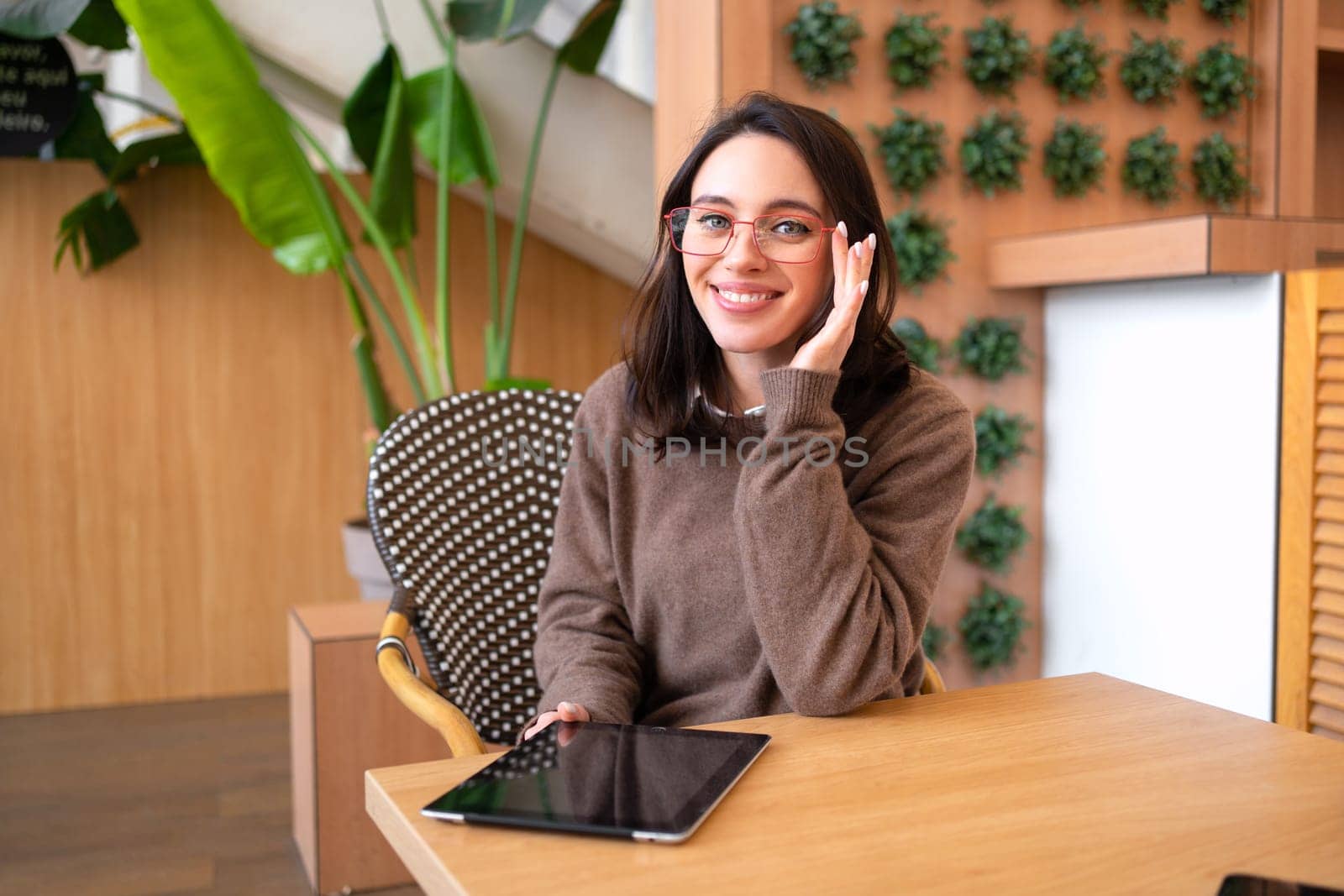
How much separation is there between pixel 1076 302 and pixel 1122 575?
591mm

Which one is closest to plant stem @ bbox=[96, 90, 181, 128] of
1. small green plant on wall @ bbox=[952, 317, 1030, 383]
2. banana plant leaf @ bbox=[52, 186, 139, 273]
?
banana plant leaf @ bbox=[52, 186, 139, 273]

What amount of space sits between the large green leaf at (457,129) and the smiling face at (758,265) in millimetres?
1828

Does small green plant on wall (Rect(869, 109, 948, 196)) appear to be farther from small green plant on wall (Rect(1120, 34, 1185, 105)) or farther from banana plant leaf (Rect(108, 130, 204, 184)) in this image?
banana plant leaf (Rect(108, 130, 204, 184))

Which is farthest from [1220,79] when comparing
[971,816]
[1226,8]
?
[971,816]

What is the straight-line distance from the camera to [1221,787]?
833 mm

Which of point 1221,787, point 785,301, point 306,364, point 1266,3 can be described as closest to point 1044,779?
point 1221,787

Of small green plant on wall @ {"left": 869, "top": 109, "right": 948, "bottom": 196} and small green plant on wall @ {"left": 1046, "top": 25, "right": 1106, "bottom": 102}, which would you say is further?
small green plant on wall @ {"left": 1046, "top": 25, "right": 1106, "bottom": 102}

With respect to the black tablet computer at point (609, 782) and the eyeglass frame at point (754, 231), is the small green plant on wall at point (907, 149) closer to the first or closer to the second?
the eyeglass frame at point (754, 231)

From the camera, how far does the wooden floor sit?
7.80 feet

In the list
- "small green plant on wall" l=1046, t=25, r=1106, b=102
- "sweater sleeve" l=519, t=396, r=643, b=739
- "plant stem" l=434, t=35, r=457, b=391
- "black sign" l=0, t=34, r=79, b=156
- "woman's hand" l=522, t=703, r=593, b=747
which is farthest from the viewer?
"black sign" l=0, t=34, r=79, b=156

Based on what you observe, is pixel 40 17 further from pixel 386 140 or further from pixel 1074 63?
pixel 1074 63

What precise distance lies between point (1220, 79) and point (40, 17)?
8.62 ft

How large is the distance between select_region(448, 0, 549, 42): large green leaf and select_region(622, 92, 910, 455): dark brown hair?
4.88 ft

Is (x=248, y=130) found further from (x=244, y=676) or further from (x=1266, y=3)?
(x=1266, y=3)
